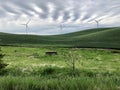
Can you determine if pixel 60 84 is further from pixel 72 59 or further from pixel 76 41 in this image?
pixel 76 41

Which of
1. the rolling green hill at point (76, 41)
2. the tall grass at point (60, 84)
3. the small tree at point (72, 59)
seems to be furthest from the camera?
the rolling green hill at point (76, 41)

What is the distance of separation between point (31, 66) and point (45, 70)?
19.8 ft

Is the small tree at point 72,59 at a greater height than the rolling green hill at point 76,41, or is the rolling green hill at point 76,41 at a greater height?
→ the rolling green hill at point 76,41

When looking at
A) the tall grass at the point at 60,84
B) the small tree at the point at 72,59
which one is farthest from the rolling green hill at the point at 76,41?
the tall grass at the point at 60,84

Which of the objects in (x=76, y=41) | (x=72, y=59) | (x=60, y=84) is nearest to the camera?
(x=60, y=84)

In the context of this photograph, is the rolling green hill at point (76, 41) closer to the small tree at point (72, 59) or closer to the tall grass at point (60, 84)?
the small tree at point (72, 59)

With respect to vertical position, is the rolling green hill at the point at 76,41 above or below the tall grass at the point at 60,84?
above

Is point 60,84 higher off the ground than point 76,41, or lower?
lower

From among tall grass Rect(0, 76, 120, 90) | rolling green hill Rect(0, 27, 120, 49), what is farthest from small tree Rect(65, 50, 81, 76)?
rolling green hill Rect(0, 27, 120, 49)

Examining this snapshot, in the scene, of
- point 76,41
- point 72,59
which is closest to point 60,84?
point 72,59

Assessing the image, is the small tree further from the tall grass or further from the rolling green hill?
the rolling green hill

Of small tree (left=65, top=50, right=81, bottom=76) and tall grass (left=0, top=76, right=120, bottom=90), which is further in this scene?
small tree (left=65, top=50, right=81, bottom=76)

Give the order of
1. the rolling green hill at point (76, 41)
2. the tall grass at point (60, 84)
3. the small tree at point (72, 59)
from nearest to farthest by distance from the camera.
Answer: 1. the tall grass at point (60, 84)
2. the small tree at point (72, 59)
3. the rolling green hill at point (76, 41)

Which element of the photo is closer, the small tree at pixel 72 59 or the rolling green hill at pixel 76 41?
the small tree at pixel 72 59
